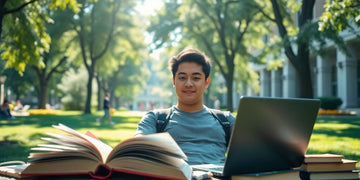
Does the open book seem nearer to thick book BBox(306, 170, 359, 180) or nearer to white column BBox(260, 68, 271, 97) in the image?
thick book BBox(306, 170, 359, 180)

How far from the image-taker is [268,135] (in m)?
2.29

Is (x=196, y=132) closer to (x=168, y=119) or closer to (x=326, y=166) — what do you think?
(x=168, y=119)

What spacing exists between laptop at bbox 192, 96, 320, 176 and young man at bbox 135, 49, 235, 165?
1.53 feet

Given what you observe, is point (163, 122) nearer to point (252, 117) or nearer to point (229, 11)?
point (252, 117)

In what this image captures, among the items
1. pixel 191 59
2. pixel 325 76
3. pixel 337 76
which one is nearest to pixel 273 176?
pixel 191 59

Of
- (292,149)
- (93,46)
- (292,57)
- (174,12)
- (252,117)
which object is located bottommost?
(292,149)

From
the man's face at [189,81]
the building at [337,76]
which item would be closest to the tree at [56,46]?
the building at [337,76]

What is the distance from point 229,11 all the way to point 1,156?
19357 mm

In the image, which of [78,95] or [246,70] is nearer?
[246,70]

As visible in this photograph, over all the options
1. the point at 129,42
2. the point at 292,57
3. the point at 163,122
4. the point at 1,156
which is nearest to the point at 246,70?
the point at 129,42

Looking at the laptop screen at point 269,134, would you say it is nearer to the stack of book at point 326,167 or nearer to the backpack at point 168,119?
the stack of book at point 326,167

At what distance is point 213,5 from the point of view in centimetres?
2391

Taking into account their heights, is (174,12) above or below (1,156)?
above

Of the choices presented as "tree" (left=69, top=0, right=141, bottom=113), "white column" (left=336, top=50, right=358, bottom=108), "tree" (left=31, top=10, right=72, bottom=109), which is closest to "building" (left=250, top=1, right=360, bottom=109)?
"white column" (left=336, top=50, right=358, bottom=108)
